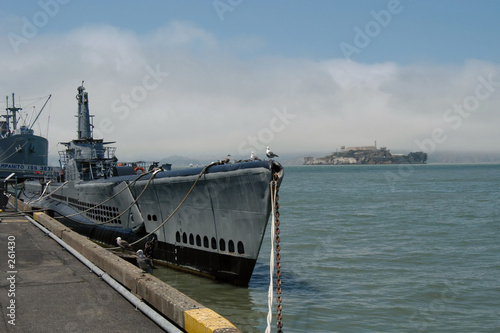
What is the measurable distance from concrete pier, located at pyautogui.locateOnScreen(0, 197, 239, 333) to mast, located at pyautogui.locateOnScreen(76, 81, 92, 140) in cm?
1743

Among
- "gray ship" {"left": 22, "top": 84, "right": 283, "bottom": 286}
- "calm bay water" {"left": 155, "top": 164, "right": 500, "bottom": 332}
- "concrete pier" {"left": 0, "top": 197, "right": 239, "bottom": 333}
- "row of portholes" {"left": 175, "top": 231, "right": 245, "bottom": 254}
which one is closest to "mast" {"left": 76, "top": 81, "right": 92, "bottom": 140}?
"gray ship" {"left": 22, "top": 84, "right": 283, "bottom": 286}

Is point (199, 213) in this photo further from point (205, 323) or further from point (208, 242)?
point (205, 323)

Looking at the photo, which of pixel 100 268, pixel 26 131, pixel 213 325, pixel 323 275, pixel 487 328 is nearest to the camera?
pixel 213 325

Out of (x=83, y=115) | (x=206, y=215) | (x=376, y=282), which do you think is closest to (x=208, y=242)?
(x=206, y=215)

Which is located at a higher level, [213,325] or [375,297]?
[213,325]

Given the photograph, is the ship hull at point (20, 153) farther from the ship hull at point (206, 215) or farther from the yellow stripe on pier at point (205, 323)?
the yellow stripe on pier at point (205, 323)

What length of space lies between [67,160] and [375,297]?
20.1m

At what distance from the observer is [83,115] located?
94.9ft

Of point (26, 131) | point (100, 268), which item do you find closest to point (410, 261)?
point (100, 268)

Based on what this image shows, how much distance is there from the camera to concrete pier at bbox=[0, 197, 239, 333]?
6805 mm

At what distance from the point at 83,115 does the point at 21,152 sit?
1317 inches

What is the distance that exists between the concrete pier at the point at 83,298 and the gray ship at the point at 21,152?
150 feet

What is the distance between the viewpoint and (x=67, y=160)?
1081 inches

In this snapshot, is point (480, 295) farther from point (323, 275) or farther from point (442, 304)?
point (323, 275)
